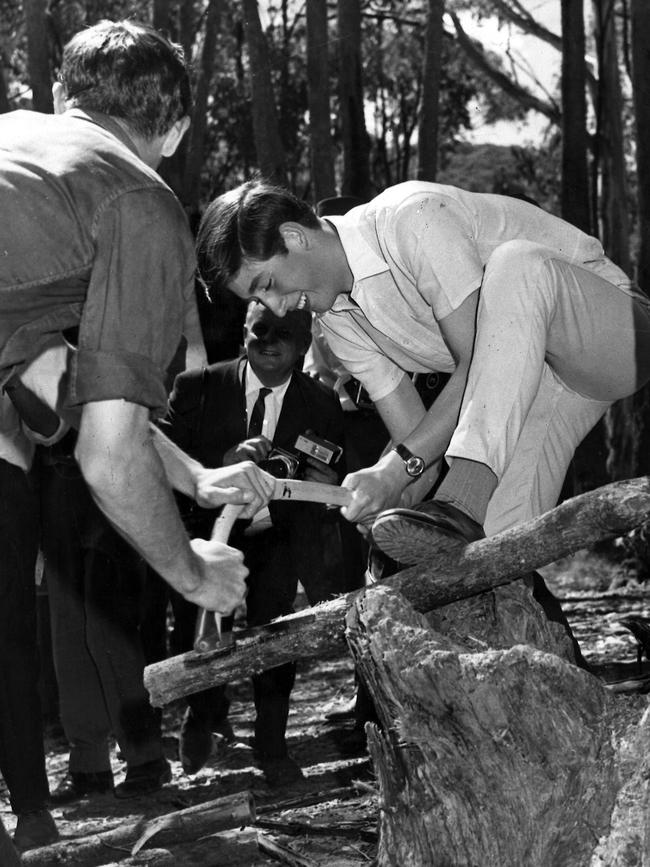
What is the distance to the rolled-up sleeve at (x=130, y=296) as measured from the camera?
2.48 meters

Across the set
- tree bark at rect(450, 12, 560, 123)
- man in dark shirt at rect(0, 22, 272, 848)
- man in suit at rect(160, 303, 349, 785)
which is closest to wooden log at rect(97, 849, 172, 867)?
man in dark shirt at rect(0, 22, 272, 848)

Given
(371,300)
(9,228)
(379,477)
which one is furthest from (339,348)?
(9,228)

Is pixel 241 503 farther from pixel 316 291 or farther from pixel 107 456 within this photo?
Result: pixel 316 291

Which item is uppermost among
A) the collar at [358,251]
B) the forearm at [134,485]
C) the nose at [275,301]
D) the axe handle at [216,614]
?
the collar at [358,251]

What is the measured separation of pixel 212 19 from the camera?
41.0ft

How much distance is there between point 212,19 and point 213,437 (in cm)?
835

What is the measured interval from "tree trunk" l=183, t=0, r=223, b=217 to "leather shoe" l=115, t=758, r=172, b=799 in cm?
684

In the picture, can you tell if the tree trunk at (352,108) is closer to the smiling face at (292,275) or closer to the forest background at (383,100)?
the forest background at (383,100)

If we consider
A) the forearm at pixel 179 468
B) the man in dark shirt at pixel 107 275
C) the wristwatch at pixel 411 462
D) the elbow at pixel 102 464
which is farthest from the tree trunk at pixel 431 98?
the elbow at pixel 102 464

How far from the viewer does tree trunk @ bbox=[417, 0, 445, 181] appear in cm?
1185

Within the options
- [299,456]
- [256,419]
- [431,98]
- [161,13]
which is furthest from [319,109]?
[299,456]

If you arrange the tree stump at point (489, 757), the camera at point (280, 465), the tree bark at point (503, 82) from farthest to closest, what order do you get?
the tree bark at point (503, 82), the camera at point (280, 465), the tree stump at point (489, 757)

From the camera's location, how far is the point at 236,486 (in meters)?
3.19

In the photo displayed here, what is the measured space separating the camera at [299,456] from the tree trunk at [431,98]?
7346 millimetres
